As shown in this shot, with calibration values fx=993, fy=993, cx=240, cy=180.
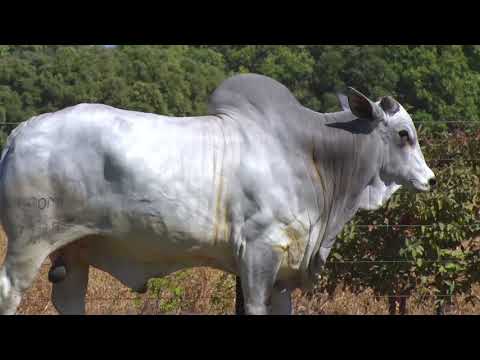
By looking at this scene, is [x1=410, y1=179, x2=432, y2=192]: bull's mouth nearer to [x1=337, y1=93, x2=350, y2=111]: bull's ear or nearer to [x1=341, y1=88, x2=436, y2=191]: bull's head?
[x1=341, y1=88, x2=436, y2=191]: bull's head

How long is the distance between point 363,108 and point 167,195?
1491 millimetres

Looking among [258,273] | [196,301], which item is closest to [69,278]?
[258,273]

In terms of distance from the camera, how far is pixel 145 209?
611 cm

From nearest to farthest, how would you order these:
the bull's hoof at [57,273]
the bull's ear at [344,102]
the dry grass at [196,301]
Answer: the bull's hoof at [57,273]
the bull's ear at [344,102]
the dry grass at [196,301]

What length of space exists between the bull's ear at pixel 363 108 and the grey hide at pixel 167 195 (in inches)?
1.6

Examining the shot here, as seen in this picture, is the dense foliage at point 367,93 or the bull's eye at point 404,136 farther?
the dense foliage at point 367,93

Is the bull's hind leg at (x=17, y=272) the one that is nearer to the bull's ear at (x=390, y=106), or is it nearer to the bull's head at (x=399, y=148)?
the bull's head at (x=399, y=148)

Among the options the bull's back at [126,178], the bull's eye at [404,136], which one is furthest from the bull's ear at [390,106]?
the bull's back at [126,178]

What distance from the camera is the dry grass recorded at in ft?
27.5

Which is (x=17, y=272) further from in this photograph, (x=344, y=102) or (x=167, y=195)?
→ (x=344, y=102)

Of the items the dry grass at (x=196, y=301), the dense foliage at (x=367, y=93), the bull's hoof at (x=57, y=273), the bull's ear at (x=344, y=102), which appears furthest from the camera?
the dry grass at (x=196, y=301)

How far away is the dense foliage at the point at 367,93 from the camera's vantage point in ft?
26.8

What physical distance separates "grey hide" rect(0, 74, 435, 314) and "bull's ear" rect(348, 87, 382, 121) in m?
0.04

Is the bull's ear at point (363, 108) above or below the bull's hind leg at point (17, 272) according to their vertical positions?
above
